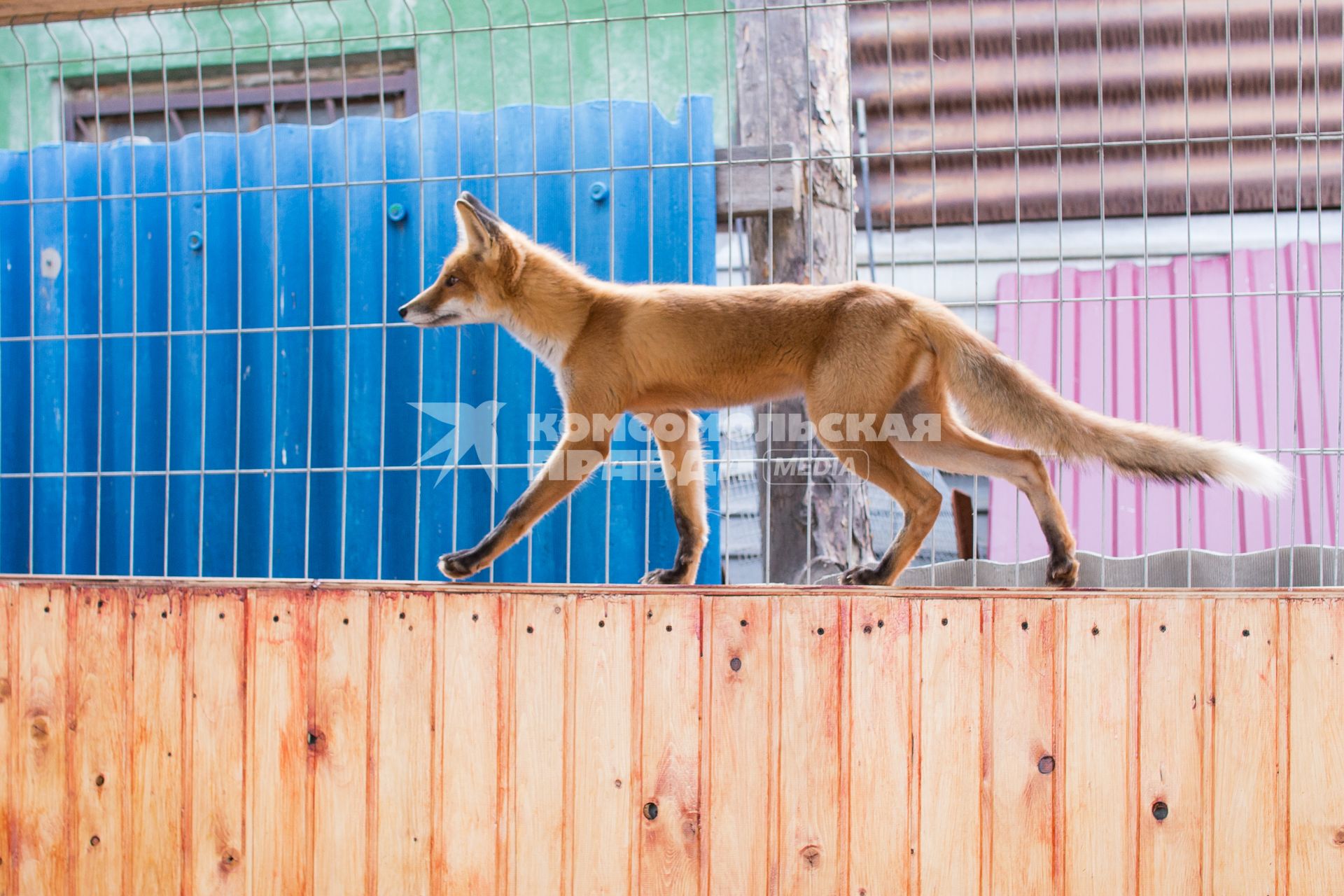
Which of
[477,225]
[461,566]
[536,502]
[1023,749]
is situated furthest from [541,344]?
[1023,749]

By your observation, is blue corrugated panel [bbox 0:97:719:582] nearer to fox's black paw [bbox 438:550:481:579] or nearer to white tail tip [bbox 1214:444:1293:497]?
fox's black paw [bbox 438:550:481:579]

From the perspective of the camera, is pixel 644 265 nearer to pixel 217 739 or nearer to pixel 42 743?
pixel 217 739

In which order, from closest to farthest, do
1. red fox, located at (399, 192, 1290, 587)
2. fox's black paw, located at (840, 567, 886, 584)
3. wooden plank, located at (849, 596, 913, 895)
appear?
1. wooden plank, located at (849, 596, 913, 895)
2. red fox, located at (399, 192, 1290, 587)
3. fox's black paw, located at (840, 567, 886, 584)

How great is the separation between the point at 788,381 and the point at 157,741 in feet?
5.92

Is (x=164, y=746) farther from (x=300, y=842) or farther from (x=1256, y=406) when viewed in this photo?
(x=1256, y=406)

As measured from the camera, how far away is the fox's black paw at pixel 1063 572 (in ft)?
7.53

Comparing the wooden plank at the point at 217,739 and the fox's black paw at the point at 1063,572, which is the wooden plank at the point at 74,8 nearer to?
the wooden plank at the point at 217,739

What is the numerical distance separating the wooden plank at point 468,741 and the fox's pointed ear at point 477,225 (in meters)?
1.02

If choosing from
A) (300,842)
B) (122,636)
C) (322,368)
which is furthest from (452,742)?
(322,368)

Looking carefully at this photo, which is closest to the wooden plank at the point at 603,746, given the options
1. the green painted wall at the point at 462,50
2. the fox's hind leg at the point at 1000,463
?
the fox's hind leg at the point at 1000,463

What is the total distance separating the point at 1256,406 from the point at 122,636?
421 centimetres

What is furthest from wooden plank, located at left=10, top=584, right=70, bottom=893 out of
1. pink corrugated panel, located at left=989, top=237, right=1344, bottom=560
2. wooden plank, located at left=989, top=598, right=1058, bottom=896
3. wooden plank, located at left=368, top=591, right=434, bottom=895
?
pink corrugated panel, located at left=989, top=237, right=1344, bottom=560

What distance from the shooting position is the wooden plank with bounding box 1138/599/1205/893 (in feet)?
6.51

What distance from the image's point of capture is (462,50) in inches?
191
